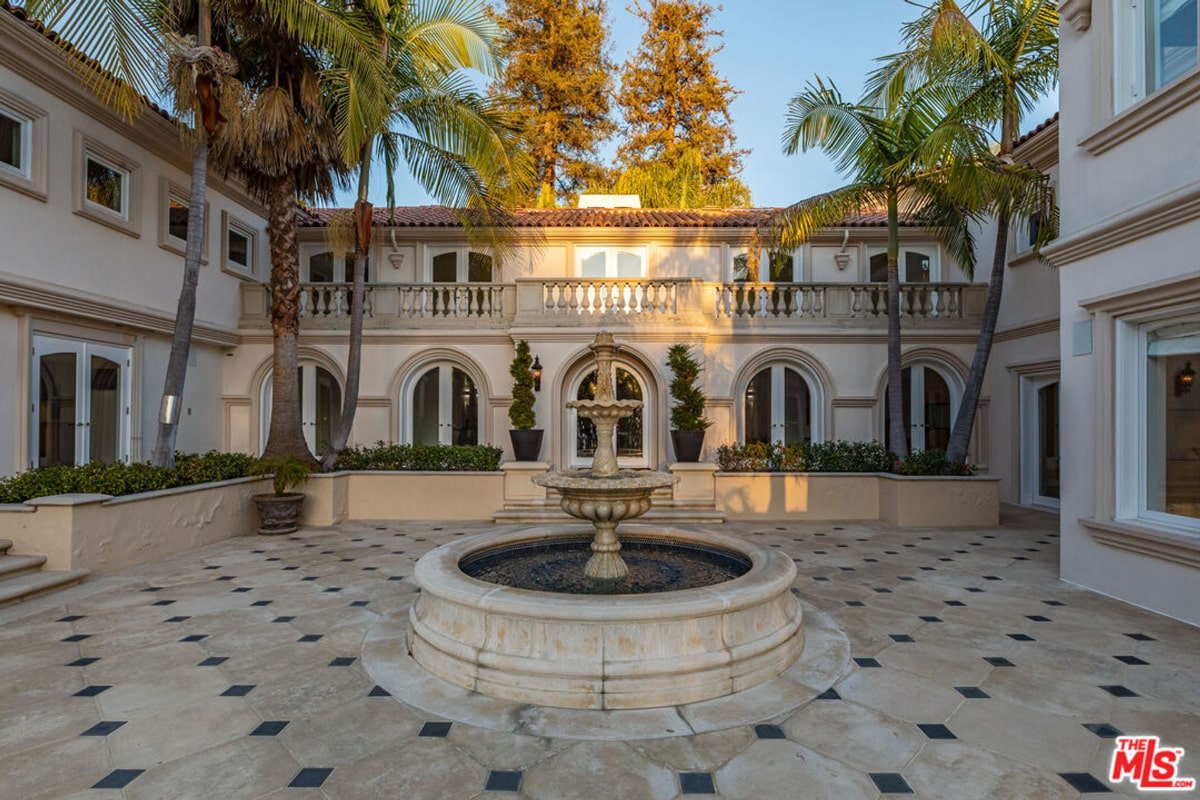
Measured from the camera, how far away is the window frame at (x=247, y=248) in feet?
43.1

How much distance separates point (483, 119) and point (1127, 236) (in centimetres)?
970

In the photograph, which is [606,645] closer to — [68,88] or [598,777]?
[598,777]

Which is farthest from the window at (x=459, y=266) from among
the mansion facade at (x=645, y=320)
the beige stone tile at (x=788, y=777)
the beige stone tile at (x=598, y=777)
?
the beige stone tile at (x=788, y=777)

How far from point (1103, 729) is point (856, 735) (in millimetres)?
1616

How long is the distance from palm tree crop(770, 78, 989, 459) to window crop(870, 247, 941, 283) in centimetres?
330

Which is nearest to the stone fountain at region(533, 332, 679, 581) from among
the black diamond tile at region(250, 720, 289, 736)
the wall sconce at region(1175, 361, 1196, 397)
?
the black diamond tile at region(250, 720, 289, 736)

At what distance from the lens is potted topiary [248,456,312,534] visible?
994 centimetres

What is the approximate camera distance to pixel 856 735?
356cm

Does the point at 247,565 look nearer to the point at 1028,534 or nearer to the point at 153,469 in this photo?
the point at 153,469

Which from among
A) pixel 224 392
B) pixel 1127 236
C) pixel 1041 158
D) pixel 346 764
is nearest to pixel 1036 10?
pixel 1041 158

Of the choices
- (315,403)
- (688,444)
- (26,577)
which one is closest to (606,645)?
(26,577)

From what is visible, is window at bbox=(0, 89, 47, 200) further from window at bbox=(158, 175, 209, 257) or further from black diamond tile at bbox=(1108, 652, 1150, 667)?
black diamond tile at bbox=(1108, 652, 1150, 667)

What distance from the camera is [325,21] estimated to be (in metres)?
8.93

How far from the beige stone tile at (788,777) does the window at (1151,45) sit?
7052 millimetres
